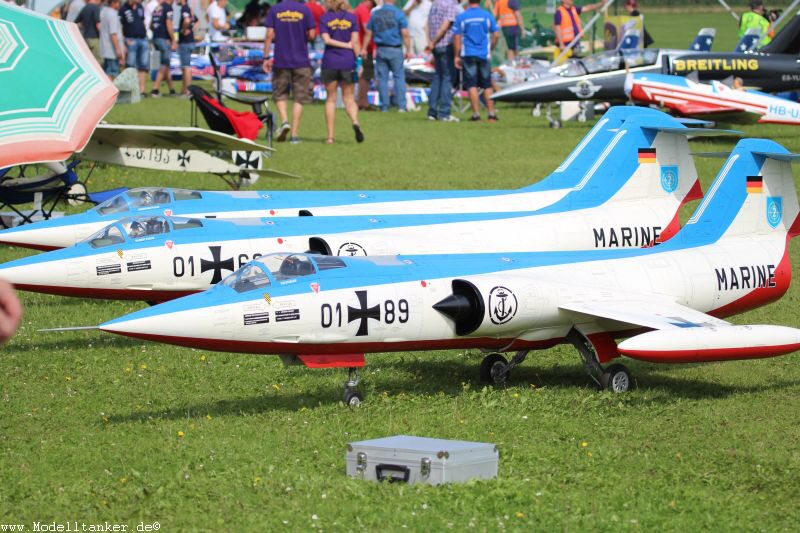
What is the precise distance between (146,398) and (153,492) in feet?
8.84

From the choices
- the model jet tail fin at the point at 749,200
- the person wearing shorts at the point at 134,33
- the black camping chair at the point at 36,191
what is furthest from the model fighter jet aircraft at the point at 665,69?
the model jet tail fin at the point at 749,200

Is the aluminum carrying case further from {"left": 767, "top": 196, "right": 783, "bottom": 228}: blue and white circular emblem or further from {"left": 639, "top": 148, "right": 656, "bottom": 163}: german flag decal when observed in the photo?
{"left": 639, "top": 148, "right": 656, "bottom": 163}: german flag decal

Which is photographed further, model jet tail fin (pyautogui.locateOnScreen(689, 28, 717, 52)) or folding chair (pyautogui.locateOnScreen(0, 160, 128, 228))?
model jet tail fin (pyautogui.locateOnScreen(689, 28, 717, 52))

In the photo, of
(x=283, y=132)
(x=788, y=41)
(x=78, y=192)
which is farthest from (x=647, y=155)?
(x=788, y=41)

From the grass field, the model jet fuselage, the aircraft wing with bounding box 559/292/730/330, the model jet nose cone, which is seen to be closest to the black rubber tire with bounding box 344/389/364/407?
the grass field

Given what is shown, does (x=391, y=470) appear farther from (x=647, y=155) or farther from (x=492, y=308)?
(x=647, y=155)

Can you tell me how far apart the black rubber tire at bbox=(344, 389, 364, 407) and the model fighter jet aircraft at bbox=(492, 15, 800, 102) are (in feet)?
67.9

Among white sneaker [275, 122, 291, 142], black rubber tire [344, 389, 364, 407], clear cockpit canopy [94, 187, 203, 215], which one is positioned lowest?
white sneaker [275, 122, 291, 142]

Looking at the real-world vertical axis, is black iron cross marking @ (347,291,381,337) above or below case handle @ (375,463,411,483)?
above

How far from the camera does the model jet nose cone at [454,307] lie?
999 centimetres

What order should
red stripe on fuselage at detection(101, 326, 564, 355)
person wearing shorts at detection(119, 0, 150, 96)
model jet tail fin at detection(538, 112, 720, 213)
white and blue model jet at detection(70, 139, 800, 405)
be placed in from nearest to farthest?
red stripe on fuselage at detection(101, 326, 564, 355)
white and blue model jet at detection(70, 139, 800, 405)
model jet tail fin at detection(538, 112, 720, 213)
person wearing shorts at detection(119, 0, 150, 96)

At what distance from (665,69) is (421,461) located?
916 inches

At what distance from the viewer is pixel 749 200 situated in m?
12.4

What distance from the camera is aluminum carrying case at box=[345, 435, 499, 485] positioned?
779cm
